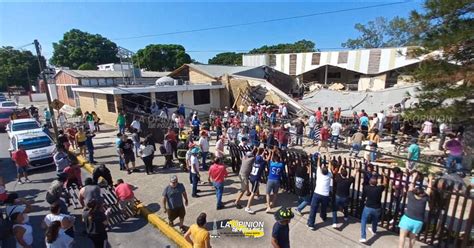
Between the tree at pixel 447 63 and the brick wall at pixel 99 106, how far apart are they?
1677 cm

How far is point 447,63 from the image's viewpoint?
7148mm

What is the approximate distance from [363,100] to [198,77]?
14.9 meters

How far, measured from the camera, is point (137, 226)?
651cm

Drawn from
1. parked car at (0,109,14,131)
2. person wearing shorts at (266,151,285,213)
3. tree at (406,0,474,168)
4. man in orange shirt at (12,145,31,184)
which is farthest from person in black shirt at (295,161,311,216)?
parked car at (0,109,14,131)

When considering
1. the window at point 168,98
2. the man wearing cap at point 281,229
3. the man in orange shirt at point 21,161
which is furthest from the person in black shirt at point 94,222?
the window at point 168,98

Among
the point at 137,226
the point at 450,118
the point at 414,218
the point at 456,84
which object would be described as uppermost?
the point at 456,84

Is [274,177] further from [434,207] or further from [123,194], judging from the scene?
[123,194]

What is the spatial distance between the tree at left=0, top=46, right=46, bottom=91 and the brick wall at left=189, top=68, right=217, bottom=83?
4447cm

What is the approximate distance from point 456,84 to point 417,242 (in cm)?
429

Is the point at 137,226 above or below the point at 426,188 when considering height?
below

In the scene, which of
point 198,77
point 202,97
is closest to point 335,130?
point 202,97

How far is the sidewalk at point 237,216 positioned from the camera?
18.1ft

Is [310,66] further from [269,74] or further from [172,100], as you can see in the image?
[172,100]

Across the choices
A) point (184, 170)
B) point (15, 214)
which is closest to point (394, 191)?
point (184, 170)
